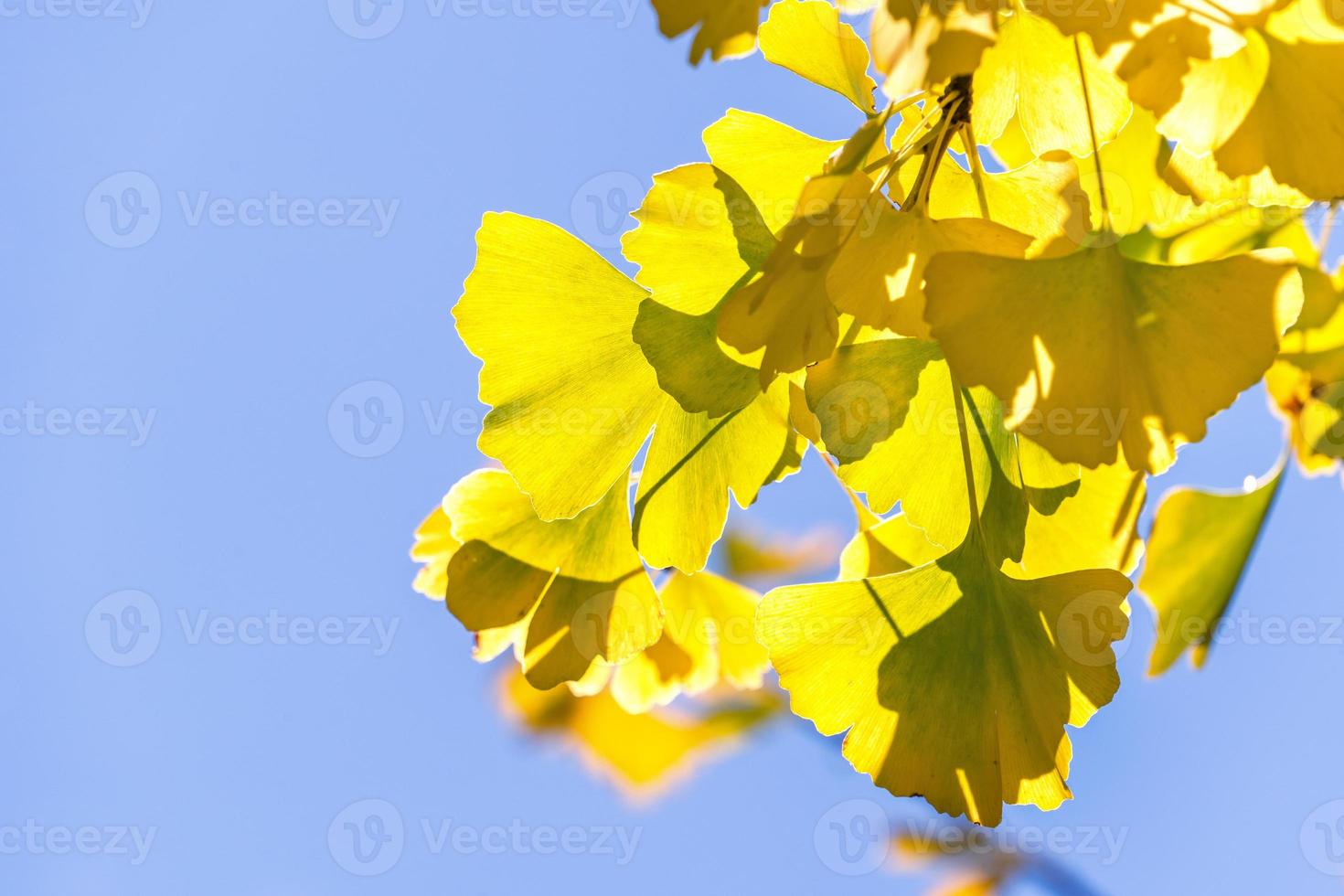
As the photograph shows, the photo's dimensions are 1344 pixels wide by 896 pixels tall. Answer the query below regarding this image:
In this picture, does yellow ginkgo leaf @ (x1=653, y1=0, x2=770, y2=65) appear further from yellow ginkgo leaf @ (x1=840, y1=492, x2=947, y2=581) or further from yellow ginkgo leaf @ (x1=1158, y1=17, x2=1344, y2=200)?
yellow ginkgo leaf @ (x1=840, y1=492, x2=947, y2=581)

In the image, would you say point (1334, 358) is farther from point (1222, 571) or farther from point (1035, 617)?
point (1035, 617)

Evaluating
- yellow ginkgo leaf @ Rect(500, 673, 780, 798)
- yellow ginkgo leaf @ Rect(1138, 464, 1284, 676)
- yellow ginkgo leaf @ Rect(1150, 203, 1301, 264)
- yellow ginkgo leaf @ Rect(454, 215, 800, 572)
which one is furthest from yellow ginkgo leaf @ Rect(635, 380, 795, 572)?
yellow ginkgo leaf @ Rect(500, 673, 780, 798)

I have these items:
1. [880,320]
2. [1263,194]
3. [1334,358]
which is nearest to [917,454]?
[880,320]

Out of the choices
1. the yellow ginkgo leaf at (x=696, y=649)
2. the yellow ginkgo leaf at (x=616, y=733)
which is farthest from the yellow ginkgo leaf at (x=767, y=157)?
the yellow ginkgo leaf at (x=616, y=733)

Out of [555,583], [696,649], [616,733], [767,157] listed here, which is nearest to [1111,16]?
[767,157]

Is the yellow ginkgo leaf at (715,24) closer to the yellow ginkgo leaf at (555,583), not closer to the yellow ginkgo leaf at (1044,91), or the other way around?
the yellow ginkgo leaf at (1044,91)

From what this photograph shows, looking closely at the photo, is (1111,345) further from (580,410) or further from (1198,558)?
(1198,558)
